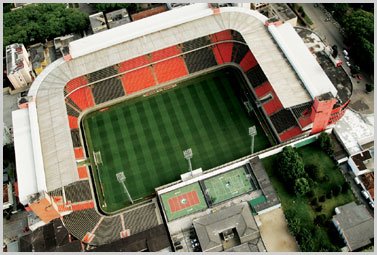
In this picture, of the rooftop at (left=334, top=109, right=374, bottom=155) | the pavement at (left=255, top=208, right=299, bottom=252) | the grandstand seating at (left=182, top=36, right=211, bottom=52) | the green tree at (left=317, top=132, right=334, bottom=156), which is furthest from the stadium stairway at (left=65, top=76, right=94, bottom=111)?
the rooftop at (left=334, top=109, right=374, bottom=155)

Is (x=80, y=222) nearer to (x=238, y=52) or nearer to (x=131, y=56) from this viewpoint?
(x=131, y=56)

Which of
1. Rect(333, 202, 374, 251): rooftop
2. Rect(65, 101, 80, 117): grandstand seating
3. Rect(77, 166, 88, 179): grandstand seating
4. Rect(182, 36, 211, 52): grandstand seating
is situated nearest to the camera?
Rect(333, 202, 374, 251): rooftop

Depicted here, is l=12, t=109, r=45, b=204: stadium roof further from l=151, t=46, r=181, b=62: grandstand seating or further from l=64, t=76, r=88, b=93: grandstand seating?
l=151, t=46, r=181, b=62: grandstand seating

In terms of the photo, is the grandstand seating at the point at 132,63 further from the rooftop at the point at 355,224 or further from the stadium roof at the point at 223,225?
the rooftop at the point at 355,224

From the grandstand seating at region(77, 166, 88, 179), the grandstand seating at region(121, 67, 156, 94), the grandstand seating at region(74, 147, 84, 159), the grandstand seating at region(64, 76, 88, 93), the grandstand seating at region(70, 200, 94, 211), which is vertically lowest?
the grandstand seating at region(70, 200, 94, 211)

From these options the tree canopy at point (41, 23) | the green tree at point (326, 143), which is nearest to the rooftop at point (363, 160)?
the green tree at point (326, 143)
